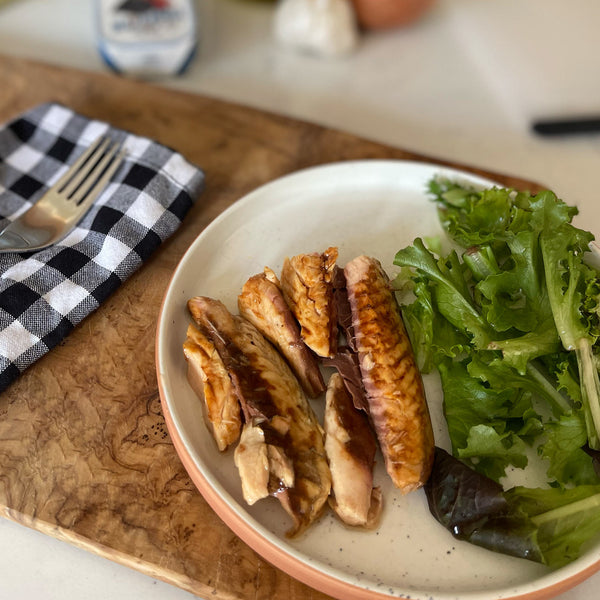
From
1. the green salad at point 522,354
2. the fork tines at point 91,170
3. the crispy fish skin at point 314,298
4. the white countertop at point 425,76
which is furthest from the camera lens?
the white countertop at point 425,76

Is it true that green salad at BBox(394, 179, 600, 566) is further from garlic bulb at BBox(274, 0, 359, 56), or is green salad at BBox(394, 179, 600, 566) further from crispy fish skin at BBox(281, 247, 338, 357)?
garlic bulb at BBox(274, 0, 359, 56)

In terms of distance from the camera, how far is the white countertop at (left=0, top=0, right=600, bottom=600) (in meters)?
2.95

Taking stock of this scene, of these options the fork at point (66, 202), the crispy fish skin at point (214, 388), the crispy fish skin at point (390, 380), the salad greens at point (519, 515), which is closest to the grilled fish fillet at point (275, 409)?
the crispy fish skin at point (214, 388)

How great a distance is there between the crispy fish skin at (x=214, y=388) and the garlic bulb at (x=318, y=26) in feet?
6.62

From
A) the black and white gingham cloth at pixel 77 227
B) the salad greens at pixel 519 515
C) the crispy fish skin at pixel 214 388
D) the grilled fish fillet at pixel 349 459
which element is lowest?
the salad greens at pixel 519 515

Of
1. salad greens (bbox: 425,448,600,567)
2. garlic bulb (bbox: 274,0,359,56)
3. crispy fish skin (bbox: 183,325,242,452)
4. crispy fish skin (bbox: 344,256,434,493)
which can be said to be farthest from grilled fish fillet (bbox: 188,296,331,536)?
garlic bulb (bbox: 274,0,359,56)

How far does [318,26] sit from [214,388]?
2170mm

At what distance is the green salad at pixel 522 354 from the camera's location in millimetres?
1556

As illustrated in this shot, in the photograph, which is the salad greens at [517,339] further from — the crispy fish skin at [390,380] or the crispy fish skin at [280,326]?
the crispy fish skin at [280,326]

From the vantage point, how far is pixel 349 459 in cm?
156

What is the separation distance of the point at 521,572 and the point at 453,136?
2033 millimetres

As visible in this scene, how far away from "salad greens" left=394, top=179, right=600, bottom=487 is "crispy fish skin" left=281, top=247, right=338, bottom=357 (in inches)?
8.8

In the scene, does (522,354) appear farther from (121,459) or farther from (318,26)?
(318,26)

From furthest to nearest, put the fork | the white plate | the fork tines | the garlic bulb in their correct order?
the garlic bulb → the fork tines → the fork → the white plate
